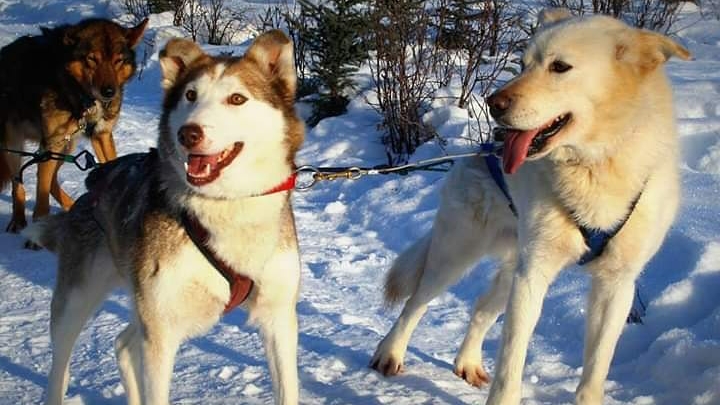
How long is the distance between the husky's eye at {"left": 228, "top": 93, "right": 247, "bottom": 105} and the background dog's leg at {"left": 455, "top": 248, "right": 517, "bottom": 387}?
1.62 metres

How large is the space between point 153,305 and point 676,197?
82.2 inches

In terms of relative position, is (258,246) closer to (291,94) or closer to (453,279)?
(291,94)

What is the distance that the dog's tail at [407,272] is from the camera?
3693mm

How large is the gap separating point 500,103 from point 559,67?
0.27 m

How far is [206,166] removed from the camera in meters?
2.45

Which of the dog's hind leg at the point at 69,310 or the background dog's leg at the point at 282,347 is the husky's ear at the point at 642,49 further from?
the dog's hind leg at the point at 69,310

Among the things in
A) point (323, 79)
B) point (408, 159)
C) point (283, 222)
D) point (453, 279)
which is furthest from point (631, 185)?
point (323, 79)

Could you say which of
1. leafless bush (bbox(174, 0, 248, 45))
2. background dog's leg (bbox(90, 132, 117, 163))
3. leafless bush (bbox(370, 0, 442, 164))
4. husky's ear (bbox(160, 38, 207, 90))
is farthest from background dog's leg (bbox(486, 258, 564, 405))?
leafless bush (bbox(174, 0, 248, 45))

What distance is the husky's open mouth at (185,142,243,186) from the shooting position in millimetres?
2438

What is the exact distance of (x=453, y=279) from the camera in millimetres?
3588

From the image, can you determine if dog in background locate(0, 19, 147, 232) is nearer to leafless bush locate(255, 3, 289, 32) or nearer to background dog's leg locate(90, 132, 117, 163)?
background dog's leg locate(90, 132, 117, 163)

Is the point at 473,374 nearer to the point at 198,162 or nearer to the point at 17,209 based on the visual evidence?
the point at 198,162

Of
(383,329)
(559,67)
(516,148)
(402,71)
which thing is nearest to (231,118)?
(516,148)

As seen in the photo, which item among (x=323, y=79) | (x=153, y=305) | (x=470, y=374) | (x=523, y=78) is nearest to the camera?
(x=153, y=305)
